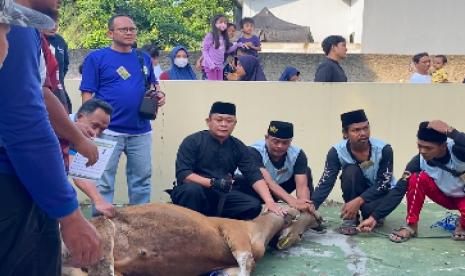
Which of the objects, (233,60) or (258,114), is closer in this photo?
(258,114)

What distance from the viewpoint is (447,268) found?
16.1 feet

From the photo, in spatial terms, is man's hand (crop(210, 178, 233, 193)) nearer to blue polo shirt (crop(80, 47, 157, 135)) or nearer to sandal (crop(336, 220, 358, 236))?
blue polo shirt (crop(80, 47, 157, 135))

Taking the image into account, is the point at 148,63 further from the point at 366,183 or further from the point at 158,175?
the point at 366,183

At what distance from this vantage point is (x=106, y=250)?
12.8 feet

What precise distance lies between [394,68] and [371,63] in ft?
1.26

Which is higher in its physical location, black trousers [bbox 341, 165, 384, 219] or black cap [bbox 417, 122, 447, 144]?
black cap [bbox 417, 122, 447, 144]

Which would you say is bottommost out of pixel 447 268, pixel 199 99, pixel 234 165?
pixel 447 268

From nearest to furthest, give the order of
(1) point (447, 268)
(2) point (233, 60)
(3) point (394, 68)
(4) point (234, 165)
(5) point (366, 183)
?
(1) point (447, 268), (4) point (234, 165), (5) point (366, 183), (2) point (233, 60), (3) point (394, 68)

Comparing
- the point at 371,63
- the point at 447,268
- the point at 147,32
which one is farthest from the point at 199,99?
the point at 147,32

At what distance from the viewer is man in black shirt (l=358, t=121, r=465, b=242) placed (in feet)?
18.4

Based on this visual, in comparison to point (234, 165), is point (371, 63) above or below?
above

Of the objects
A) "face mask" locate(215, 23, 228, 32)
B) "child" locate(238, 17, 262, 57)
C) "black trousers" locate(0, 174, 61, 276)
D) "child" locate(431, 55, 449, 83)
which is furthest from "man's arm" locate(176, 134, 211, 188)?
"child" locate(431, 55, 449, 83)

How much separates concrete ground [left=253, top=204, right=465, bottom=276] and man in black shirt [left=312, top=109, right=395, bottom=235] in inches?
11.0

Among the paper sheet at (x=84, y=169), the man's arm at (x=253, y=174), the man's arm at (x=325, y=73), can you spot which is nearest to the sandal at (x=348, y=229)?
the man's arm at (x=253, y=174)
